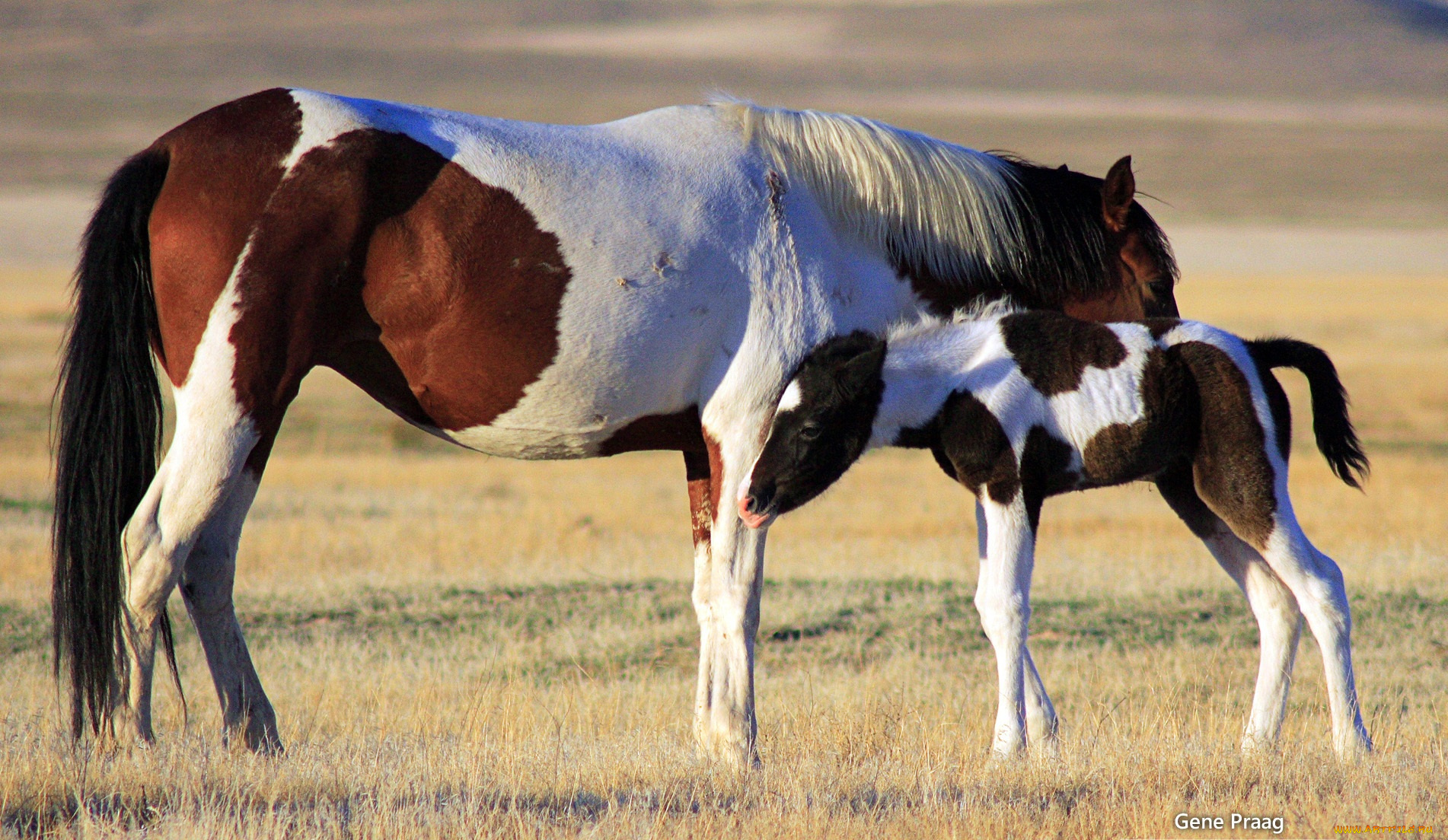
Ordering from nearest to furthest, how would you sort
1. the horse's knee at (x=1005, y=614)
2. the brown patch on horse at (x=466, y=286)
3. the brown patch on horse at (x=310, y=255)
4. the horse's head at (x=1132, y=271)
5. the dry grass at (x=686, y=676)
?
the dry grass at (x=686, y=676) < the brown patch on horse at (x=310, y=255) < the brown patch on horse at (x=466, y=286) < the horse's knee at (x=1005, y=614) < the horse's head at (x=1132, y=271)

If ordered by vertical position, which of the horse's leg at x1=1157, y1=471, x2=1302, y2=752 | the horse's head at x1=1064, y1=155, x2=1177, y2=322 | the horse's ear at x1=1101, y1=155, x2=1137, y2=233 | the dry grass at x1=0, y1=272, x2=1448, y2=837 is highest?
the horse's ear at x1=1101, y1=155, x2=1137, y2=233

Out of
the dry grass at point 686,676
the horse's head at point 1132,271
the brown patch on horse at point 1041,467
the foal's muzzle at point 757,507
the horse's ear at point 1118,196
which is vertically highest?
the horse's ear at point 1118,196

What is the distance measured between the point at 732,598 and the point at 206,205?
2364 millimetres

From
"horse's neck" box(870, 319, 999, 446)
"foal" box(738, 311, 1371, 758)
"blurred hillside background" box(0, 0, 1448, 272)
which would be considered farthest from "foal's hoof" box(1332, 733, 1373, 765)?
"blurred hillside background" box(0, 0, 1448, 272)

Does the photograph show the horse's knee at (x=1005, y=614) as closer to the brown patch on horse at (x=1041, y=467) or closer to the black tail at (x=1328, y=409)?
the brown patch on horse at (x=1041, y=467)

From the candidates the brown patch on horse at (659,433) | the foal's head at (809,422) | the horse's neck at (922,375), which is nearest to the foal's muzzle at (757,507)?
the foal's head at (809,422)

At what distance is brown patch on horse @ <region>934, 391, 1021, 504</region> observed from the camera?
5.12 m

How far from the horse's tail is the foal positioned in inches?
89.9

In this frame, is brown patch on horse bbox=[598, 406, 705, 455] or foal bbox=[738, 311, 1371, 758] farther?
brown patch on horse bbox=[598, 406, 705, 455]

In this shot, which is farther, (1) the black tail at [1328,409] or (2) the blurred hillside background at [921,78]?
(2) the blurred hillside background at [921,78]

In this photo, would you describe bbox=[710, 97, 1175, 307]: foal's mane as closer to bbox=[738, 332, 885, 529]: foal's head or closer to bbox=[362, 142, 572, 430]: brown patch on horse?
bbox=[738, 332, 885, 529]: foal's head

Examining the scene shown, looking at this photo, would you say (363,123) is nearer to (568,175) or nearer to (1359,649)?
(568,175)

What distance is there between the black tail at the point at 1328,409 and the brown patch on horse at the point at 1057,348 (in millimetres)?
626

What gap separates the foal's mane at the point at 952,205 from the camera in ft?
17.6
